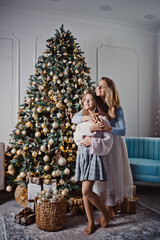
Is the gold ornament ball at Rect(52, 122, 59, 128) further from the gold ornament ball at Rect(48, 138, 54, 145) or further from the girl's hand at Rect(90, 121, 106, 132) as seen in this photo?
the girl's hand at Rect(90, 121, 106, 132)

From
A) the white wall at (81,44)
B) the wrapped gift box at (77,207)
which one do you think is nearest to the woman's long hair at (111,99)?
the wrapped gift box at (77,207)

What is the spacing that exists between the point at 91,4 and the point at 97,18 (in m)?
0.47

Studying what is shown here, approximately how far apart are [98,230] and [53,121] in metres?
1.33

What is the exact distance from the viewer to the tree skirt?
2053mm

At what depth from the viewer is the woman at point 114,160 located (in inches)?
90.4

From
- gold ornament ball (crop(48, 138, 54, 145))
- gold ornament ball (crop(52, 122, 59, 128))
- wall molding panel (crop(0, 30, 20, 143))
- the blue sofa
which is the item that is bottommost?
the blue sofa

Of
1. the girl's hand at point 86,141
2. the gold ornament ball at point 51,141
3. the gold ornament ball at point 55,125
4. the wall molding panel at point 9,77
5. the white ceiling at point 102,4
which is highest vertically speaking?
the white ceiling at point 102,4

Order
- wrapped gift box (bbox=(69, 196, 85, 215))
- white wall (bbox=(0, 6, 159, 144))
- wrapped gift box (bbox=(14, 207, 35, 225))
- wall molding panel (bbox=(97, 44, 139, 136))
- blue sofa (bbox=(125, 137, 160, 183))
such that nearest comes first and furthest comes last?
wrapped gift box (bbox=(14, 207, 35, 225)), wrapped gift box (bbox=(69, 196, 85, 215)), blue sofa (bbox=(125, 137, 160, 183)), white wall (bbox=(0, 6, 159, 144)), wall molding panel (bbox=(97, 44, 139, 136))

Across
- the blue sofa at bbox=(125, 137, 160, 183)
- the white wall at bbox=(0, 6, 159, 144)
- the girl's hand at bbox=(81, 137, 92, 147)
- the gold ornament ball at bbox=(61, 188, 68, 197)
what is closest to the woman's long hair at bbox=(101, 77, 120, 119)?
the girl's hand at bbox=(81, 137, 92, 147)

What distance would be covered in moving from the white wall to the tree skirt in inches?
74.5

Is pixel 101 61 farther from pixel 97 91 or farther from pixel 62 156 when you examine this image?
pixel 62 156

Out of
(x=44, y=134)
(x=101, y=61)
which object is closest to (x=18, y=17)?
(x=101, y=61)

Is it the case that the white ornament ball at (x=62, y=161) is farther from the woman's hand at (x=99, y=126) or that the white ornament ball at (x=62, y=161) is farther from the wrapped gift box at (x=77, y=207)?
the woman's hand at (x=99, y=126)

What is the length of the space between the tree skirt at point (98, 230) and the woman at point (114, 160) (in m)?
0.22
